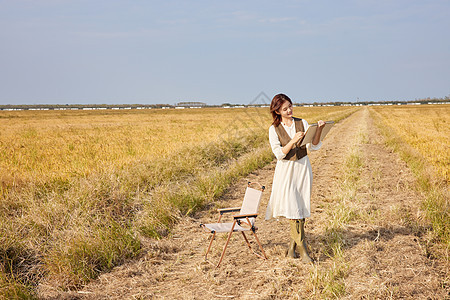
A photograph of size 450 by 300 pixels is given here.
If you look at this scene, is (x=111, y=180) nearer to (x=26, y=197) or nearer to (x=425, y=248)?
(x=26, y=197)

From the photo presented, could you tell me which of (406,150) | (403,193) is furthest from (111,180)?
(406,150)

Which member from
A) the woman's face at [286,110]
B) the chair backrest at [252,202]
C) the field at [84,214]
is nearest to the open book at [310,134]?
the woman's face at [286,110]

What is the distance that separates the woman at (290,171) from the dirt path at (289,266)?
58cm

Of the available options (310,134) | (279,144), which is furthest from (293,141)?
(279,144)

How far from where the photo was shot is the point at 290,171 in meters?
4.45

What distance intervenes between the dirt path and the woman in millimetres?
581

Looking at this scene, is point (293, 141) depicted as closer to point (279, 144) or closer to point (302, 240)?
point (279, 144)

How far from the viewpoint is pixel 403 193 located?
25.9ft

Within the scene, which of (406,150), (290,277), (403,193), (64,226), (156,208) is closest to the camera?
(290,277)

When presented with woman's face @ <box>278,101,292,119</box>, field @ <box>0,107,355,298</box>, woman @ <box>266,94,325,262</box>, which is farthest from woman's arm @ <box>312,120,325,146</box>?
field @ <box>0,107,355,298</box>

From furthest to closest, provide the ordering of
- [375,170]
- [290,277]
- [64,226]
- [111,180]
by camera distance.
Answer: [375,170] < [111,180] < [64,226] < [290,277]

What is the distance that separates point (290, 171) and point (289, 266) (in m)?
1.24

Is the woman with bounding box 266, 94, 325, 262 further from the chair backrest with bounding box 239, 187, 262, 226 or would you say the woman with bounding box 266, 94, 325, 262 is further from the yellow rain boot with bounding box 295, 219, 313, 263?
the chair backrest with bounding box 239, 187, 262, 226

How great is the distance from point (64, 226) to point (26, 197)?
5.21 ft
